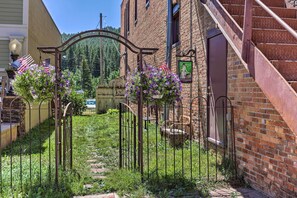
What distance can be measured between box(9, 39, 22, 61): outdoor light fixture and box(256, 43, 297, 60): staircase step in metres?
7.81

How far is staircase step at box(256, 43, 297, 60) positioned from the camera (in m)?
3.02

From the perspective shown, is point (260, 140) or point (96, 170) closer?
point (260, 140)

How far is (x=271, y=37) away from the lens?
3342 mm

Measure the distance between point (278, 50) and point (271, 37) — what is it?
339mm

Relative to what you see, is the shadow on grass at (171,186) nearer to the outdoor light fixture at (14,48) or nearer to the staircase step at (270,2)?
the staircase step at (270,2)

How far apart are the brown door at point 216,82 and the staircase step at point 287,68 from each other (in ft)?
7.45

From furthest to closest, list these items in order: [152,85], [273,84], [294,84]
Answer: [152,85], [273,84], [294,84]

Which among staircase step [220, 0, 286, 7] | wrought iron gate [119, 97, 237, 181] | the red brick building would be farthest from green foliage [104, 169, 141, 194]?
staircase step [220, 0, 286, 7]

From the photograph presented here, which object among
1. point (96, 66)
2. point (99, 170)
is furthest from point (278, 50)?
point (96, 66)

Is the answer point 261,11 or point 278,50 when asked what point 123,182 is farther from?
point 261,11

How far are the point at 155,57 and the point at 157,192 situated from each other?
717 centimetres

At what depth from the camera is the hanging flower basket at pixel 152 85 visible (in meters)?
4.51

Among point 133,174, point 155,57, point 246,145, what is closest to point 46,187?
point 133,174

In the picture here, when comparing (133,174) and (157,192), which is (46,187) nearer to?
(133,174)
